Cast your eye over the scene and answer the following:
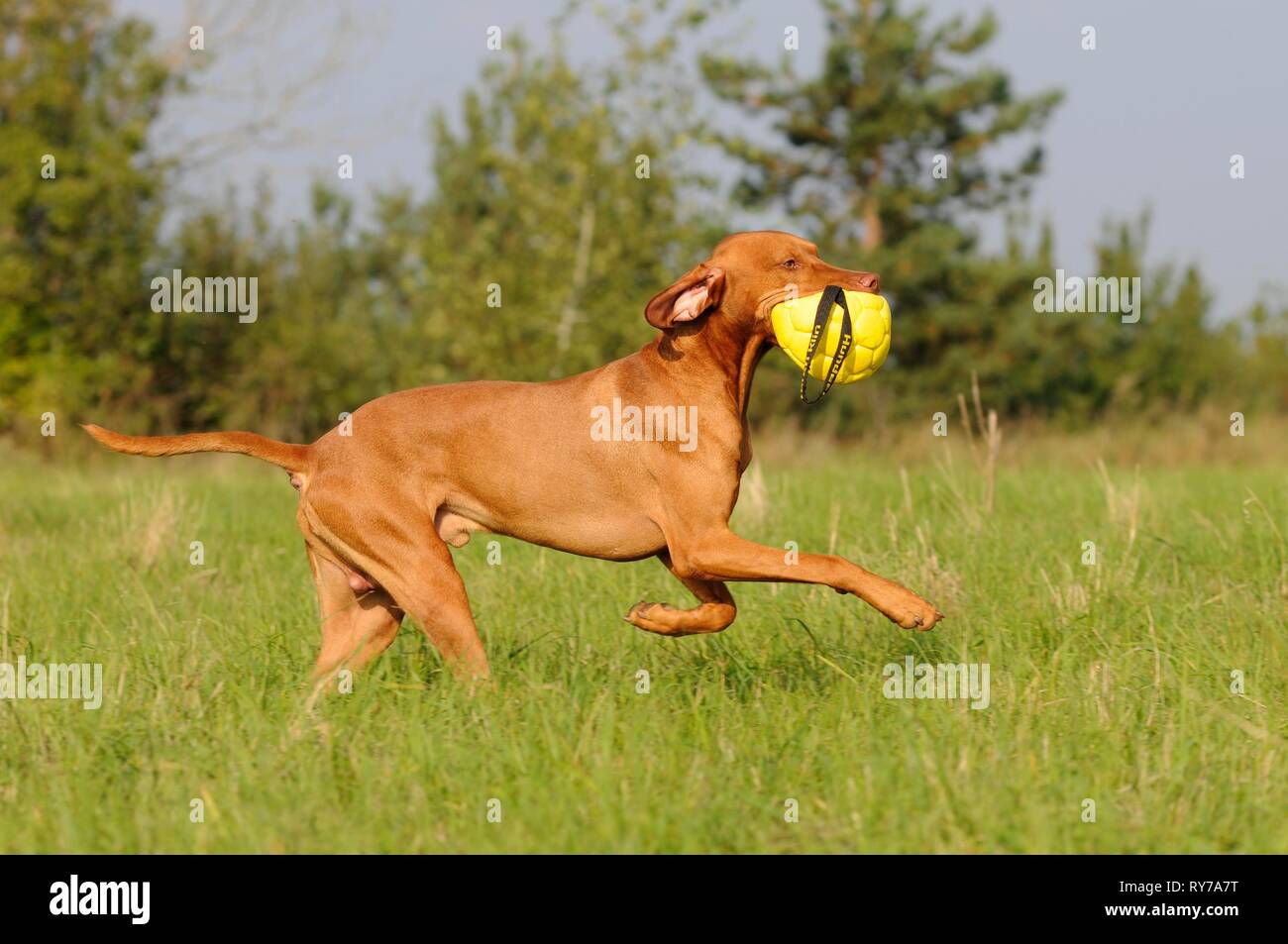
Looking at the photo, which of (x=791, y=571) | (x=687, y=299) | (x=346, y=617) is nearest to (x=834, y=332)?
(x=687, y=299)

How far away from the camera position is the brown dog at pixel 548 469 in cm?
502

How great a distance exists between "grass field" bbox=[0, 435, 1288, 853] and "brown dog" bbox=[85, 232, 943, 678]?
1.16 ft

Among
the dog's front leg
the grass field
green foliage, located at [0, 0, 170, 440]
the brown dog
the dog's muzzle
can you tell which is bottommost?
the grass field

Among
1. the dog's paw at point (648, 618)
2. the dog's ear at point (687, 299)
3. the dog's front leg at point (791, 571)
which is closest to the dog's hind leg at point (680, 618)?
the dog's paw at point (648, 618)

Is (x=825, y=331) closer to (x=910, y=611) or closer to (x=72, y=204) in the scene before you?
(x=910, y=611)

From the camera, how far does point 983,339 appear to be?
25.3m

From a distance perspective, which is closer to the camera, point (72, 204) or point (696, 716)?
point (696, 716)

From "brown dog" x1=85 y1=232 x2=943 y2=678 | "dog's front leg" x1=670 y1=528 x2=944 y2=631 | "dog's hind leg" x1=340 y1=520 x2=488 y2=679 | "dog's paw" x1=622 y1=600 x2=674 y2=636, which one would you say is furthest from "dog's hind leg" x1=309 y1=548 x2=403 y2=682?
"dog's front leg" x1=670 y1=528 x2=944 y2=631

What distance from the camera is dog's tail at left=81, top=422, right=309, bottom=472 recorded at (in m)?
5.23

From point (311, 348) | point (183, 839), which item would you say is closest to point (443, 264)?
point (311, 348)

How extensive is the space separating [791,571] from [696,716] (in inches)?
24.2

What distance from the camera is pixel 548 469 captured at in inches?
205

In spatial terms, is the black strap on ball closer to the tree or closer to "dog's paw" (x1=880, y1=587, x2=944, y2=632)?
"dog's paw" (x1=880, y1=587, x2=944, y2=632)
